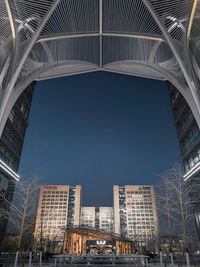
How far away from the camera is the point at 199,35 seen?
1797cm

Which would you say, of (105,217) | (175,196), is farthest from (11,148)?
(105,217)

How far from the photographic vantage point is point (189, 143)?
33.7m

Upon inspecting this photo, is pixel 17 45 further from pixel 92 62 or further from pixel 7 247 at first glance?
pixel 7 247

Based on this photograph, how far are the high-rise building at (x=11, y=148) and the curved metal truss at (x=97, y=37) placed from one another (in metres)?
13.8

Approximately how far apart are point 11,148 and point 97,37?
71.2ft

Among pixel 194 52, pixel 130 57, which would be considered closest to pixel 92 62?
pixel 130 57

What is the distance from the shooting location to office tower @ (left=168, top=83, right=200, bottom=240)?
30059mm

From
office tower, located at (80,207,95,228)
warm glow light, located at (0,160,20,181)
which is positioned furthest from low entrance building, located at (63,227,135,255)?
office tower, located at (80,207,95,228)

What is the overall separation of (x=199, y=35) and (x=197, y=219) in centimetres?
2508

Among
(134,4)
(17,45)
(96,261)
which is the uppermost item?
(134,4)

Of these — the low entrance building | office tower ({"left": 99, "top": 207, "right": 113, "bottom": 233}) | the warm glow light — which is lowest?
the low entrance building

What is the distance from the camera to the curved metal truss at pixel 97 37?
17.4 meters

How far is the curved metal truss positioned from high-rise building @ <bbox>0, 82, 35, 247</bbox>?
1380cm

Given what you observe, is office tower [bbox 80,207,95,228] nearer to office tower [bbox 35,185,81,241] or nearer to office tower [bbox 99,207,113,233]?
office tower [bbox 99,207,113,233]
